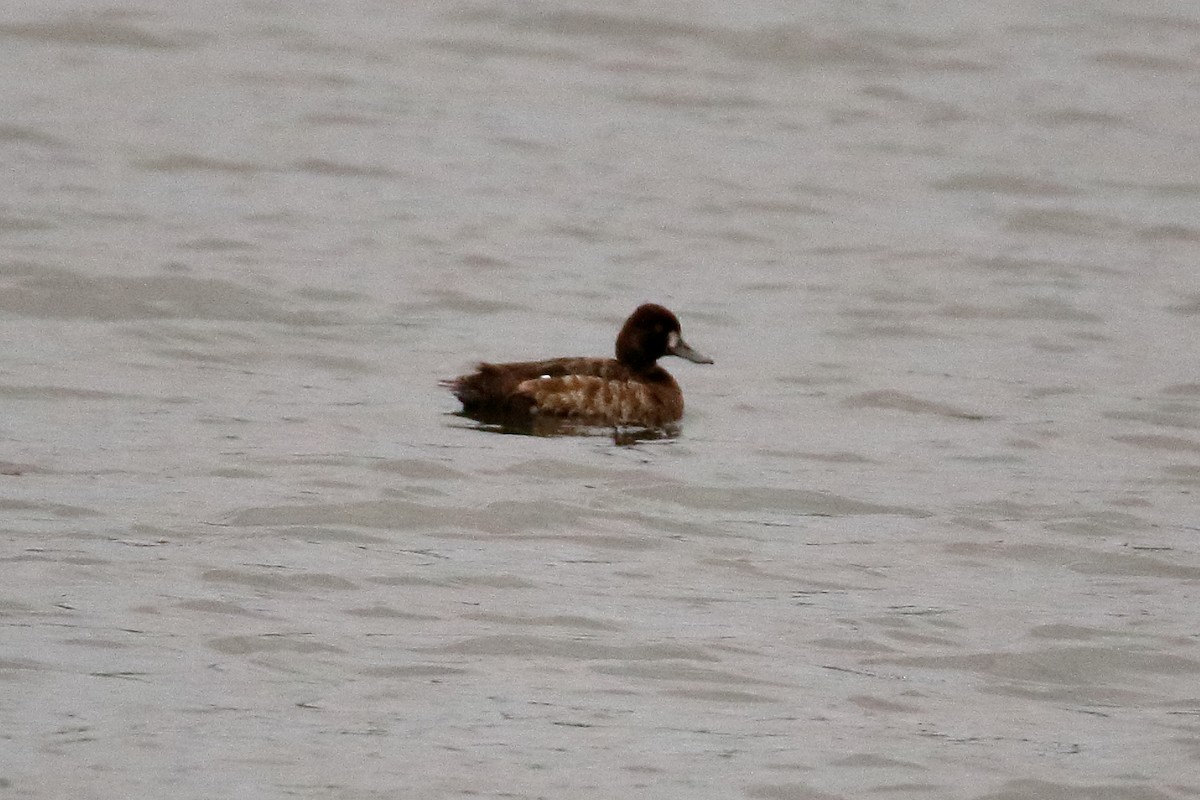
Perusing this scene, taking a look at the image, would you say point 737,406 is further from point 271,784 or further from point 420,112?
point 420,112

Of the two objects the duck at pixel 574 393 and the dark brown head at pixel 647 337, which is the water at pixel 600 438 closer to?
the duck at pixel 574 393

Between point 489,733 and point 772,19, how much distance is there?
1616cm

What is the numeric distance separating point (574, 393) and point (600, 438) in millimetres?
288

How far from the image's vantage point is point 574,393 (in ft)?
38.0

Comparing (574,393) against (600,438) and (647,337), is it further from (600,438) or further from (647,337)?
(647,337)

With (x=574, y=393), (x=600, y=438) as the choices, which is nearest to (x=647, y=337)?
(x=574, y=393)

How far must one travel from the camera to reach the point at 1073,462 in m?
11.4

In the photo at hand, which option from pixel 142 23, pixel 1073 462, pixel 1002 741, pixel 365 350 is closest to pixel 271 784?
pixel 1002 741

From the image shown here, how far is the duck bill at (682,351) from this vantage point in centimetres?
1216

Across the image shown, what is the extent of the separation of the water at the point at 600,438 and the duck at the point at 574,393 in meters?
0.23

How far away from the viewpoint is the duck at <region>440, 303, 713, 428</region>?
11.5 m

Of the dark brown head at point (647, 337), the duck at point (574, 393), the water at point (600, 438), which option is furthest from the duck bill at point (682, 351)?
the water at point (600, 438)

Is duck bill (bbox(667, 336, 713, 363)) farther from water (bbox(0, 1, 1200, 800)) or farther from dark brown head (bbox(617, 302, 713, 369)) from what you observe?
water (bbox(0, 1, 1200, 800))

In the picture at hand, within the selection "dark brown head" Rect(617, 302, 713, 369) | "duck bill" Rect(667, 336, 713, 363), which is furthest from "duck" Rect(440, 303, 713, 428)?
"duck bill" Rect(667, 336, 713, 363)
